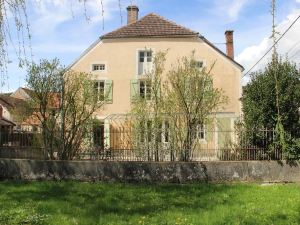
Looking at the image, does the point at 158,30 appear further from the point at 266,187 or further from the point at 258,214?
the point at 258,214

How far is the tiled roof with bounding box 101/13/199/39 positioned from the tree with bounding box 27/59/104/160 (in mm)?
18788

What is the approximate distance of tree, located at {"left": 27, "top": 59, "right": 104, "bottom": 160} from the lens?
1753 centimetres

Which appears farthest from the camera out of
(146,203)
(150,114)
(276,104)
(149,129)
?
(150,114)

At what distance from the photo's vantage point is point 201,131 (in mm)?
18688

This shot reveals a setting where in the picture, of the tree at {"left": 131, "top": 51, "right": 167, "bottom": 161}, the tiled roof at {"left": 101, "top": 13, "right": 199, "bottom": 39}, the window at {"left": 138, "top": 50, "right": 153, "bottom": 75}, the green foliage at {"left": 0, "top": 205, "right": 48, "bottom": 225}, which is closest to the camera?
the green foliage at {"left": 0, "top": 205, "right": 48, "bottom": 225}

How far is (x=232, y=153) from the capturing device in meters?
16.8

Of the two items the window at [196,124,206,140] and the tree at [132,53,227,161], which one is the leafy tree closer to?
the window at [196,124,206,140]

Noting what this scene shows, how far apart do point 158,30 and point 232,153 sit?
22878 mm

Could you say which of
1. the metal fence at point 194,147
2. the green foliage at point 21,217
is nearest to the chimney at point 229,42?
the metal fence at point 194,147

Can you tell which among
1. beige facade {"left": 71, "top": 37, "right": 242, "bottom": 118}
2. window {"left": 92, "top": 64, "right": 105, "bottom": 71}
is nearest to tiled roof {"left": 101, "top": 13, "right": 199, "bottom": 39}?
beige facade {"left": 71, "top": 37, "right": 242, "bottom": 118}

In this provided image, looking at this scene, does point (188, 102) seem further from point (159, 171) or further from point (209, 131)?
point (159, 171)

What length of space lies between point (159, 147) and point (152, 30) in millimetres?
22414

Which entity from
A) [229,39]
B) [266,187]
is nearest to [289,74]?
[266,187]

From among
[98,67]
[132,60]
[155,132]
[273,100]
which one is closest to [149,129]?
[155,132]
